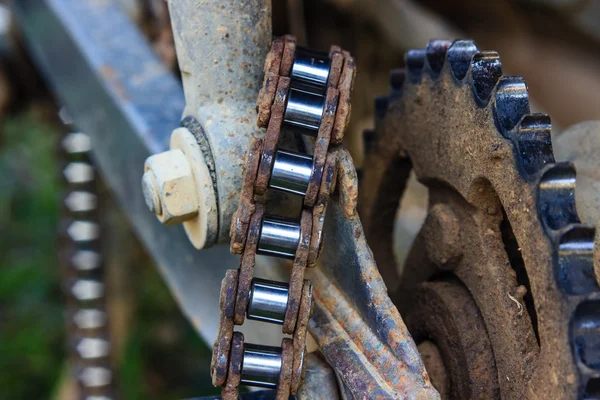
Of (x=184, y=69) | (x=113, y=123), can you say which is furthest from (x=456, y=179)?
(x=113, y=123)

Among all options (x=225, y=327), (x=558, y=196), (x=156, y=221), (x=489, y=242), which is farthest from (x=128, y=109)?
(x=558, y=196)

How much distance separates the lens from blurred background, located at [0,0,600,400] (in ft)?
7.36

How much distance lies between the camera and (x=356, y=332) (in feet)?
2.90

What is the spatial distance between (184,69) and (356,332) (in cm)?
44

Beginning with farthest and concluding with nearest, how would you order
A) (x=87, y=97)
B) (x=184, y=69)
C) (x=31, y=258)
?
(x=31, y=258)
(x=87, y=97)
(x=184, y=69)

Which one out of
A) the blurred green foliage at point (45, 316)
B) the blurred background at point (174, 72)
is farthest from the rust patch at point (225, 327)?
the blurred green foliage at point (45, 316)

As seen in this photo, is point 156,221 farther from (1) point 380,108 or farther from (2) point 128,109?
(1) point 380,108

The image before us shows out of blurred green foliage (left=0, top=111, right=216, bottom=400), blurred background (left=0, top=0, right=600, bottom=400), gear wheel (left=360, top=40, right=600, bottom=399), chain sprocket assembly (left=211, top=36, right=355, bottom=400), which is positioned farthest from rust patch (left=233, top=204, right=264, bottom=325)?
blurred green foliage (left=0, top=111, right=216, bottom=400)

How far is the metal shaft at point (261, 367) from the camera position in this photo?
2.72 feet

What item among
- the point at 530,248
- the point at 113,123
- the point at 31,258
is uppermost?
the point at 31,258

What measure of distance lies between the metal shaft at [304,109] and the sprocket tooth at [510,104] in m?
0.20

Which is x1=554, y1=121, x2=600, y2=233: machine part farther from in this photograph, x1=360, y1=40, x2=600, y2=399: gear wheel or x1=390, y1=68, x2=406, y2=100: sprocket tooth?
x1=390, y1=68, x2=406, y2=100: sprocket tooth

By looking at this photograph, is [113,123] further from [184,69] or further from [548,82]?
[548,82]

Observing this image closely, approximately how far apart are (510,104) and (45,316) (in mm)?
3269
